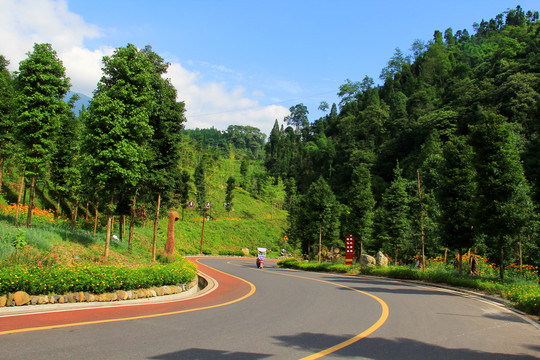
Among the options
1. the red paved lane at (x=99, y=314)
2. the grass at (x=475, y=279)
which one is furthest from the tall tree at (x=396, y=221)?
the red paved lane at (x=99, y=314)

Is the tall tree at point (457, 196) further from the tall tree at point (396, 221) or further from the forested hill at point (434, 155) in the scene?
the tall tree at point (396, 221)

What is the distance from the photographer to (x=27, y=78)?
16.6 m

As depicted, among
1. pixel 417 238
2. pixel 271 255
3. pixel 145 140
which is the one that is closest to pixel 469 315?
pixel 145 140

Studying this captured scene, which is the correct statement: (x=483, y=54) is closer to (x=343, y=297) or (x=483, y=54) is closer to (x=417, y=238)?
(x=417, y=238)

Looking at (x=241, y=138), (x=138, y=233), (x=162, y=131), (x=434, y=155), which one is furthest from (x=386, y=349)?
(x=241, y=138)

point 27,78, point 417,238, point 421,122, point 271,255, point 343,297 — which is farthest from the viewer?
point 421,122

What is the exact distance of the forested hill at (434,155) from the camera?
55.4 feet

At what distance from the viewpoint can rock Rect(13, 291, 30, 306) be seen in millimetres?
7609

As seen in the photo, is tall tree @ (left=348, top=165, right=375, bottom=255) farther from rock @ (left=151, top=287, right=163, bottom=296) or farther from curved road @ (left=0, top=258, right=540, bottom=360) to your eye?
rock @ (left=151, top=287, right=163, bottom=296)

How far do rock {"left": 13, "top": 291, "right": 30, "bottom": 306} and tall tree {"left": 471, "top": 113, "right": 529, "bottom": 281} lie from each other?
17761 millimetres

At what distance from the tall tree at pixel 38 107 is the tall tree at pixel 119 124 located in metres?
2.47

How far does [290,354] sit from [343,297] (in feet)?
25.4

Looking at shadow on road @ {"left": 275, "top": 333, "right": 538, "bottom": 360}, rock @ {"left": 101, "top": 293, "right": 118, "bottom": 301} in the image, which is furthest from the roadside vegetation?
shadow on road @ {"left": 275, "top": 333, "right": 538, "bottom": 360}

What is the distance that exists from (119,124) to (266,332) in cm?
1252
